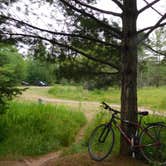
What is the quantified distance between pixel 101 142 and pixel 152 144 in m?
0.92

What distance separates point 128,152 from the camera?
4.98 metres

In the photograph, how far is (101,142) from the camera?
Result: 5.19 meters

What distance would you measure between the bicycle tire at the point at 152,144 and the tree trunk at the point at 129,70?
26 centimetres

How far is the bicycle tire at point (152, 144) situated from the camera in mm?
4676

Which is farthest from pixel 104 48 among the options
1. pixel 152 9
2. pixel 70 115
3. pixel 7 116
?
pixel 70 115

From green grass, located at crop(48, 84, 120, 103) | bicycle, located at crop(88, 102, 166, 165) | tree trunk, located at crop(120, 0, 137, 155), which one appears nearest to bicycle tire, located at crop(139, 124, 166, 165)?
bicycle, located at crop(88, 102, 166, 165)

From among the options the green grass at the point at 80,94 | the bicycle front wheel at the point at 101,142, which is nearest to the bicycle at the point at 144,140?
the bicycle front wheel at the point at 101,142

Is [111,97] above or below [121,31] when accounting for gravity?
below

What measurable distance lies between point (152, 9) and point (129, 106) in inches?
68.0

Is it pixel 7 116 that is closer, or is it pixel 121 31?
pixel 121 31

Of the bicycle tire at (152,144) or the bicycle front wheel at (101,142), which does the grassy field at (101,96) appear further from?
the bicycle tire at (152,144)

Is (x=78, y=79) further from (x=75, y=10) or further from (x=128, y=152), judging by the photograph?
(x=128, y=152)

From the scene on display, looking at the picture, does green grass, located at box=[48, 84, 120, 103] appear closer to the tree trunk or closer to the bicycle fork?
the bicycle fork

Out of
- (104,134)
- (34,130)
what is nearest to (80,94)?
(34,130)
